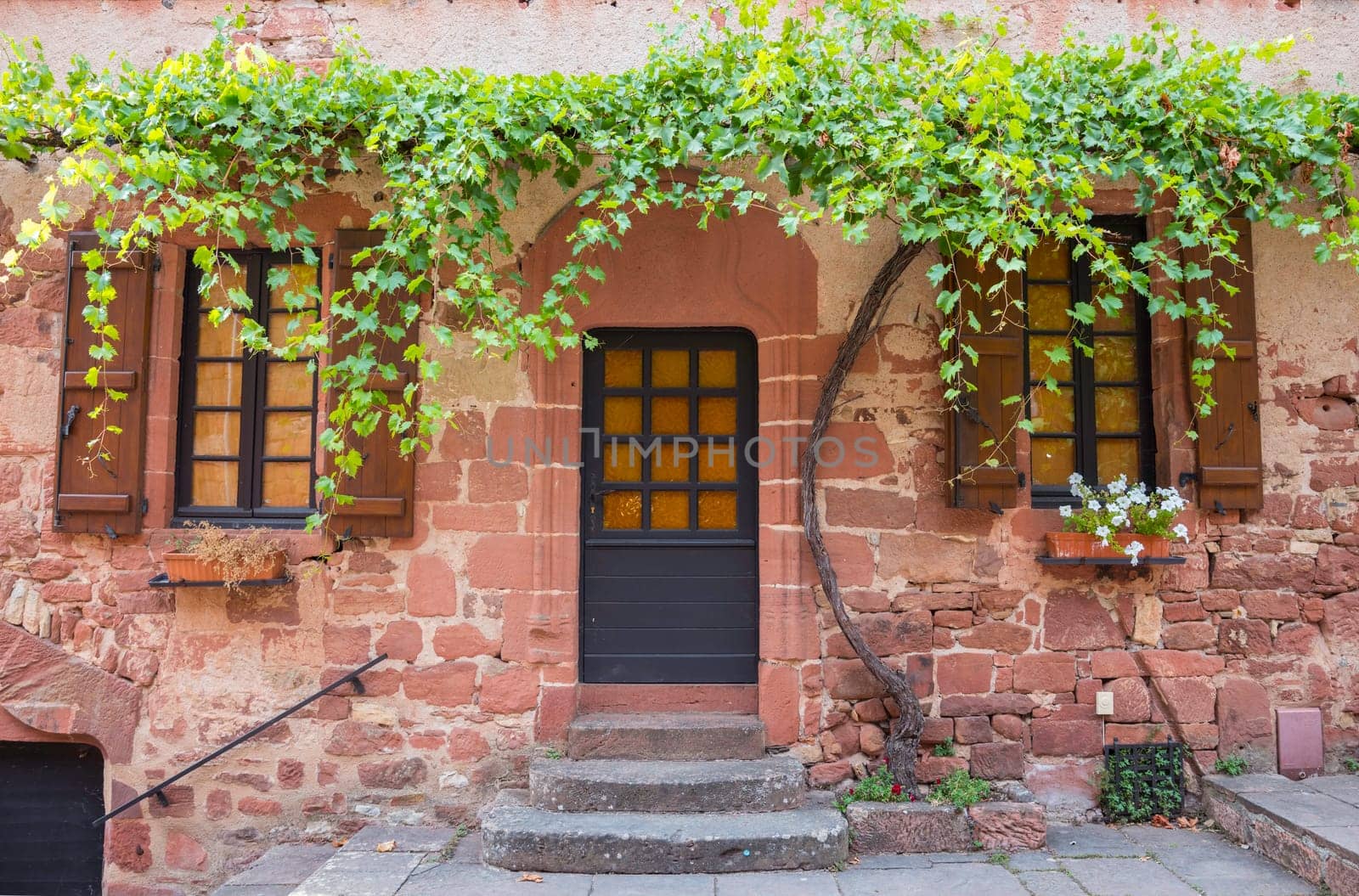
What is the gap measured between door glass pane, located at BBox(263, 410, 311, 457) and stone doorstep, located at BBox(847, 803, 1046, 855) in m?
3.17

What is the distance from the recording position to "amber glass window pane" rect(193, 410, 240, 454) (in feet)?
14.4

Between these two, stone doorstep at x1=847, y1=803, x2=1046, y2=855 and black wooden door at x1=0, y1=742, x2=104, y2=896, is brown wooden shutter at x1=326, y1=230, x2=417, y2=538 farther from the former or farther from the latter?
stone doorstep at x1=847, y1=803, x2=1046, y2=855

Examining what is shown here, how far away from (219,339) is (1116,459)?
15.1 ft

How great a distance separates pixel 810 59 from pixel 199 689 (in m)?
3.98

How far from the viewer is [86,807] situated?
4289mm

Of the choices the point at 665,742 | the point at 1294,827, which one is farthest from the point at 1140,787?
the point at 665,742

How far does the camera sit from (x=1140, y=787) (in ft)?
13.4

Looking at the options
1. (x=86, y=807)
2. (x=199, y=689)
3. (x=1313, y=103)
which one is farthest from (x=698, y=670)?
(x=1313, y=103)

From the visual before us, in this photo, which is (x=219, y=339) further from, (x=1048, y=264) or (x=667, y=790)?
(x=1048, y=264)

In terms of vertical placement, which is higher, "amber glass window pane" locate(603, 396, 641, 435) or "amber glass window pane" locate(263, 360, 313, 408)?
"amber glass window pane" locate(263, 360, 313, 408)

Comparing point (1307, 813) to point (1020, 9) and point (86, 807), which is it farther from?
point (86, 807)

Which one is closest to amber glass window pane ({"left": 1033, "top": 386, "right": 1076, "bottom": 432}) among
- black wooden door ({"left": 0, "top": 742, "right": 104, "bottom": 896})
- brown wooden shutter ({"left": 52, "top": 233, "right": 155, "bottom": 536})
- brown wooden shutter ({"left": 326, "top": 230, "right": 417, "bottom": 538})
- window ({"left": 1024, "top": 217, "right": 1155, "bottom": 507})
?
window ({"left": 1024, "top": 217, "right": 1155, "bottom": 507})

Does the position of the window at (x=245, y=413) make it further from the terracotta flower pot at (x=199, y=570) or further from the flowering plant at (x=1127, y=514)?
the flowering plant at (x=1127, y=514)

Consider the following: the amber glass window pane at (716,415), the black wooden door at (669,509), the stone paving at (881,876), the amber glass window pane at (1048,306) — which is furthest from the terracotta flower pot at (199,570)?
the amber glass window pane at (1048,306)
